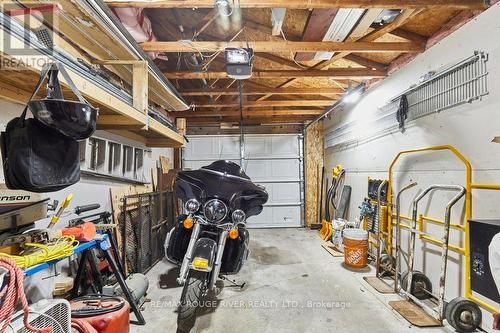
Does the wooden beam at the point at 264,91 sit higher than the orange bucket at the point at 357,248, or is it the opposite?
the wooden beam at the point at 264,91

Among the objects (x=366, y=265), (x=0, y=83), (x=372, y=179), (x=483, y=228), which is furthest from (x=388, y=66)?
(x=0, y=83)

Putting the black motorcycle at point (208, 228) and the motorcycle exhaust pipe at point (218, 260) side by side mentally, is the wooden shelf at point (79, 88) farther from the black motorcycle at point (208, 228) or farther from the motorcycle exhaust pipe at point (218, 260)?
the motorcycle exhaust pipe at point (218, 260)

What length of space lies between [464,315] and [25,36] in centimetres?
353

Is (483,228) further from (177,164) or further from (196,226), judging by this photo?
(177,164)

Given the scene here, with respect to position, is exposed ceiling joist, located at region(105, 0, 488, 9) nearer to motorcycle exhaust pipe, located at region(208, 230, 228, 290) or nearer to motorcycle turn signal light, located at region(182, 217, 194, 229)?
motorcycle turn signal light, located at region(182, 217, 194, 229)

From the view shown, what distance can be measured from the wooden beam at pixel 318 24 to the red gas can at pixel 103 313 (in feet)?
9.31

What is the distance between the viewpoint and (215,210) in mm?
2482

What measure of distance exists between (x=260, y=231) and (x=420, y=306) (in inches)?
157

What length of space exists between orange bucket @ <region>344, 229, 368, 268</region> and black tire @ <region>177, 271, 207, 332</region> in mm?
2248

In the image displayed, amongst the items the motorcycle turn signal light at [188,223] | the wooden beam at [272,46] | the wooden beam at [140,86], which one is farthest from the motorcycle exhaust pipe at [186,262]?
the wooden beam at [272,46]

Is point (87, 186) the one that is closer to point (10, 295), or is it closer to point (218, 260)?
point (218, 260)

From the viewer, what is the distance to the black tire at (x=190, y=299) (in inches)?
81.7

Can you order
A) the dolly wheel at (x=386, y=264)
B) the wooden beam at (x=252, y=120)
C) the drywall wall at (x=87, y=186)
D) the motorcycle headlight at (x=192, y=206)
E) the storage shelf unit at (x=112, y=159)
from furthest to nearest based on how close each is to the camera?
the wooden beam at (x=252, y=120) < the dolly wheel at (x=386, y=264) < the storage shelf unit at (x=112, y=159) < the motorcycle headlight at (x=192, y=206) < the drywall wall at (x=87, y=186)

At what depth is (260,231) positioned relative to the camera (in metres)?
6.21
